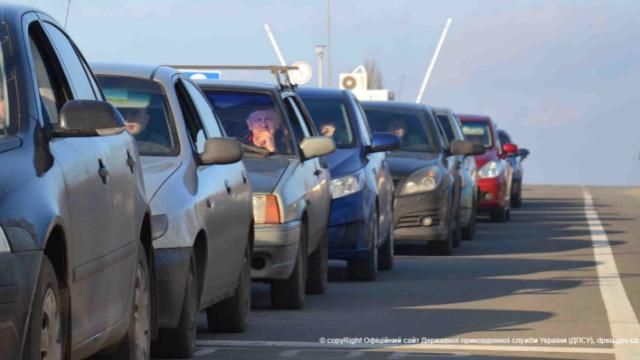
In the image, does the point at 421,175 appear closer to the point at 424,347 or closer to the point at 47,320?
the point at 424,347

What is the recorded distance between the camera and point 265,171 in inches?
559

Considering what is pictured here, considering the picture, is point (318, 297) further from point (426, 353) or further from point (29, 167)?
point (29, 167)

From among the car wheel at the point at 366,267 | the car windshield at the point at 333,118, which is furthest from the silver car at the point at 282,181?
the car windshield at the point at 333,118

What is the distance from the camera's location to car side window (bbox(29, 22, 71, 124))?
7566 millimetres

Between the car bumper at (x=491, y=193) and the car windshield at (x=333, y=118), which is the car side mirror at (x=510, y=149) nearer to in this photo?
the car bumper at (x=491, y=193)

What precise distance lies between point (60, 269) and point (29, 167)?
44 centimetres

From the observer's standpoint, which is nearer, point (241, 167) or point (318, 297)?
point (241, 167)

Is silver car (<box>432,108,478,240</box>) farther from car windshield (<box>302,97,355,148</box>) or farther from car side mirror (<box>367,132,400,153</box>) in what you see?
car windshield (<box>302,97,355,148</box>)

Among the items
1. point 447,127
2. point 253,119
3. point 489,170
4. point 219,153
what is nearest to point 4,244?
point 219,153

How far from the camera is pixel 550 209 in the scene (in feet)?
139

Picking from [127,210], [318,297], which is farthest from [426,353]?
[318,297]

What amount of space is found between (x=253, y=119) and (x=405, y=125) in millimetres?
8168

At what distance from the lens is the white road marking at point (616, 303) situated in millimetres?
11586

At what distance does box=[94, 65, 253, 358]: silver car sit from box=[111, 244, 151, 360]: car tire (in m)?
1.02
